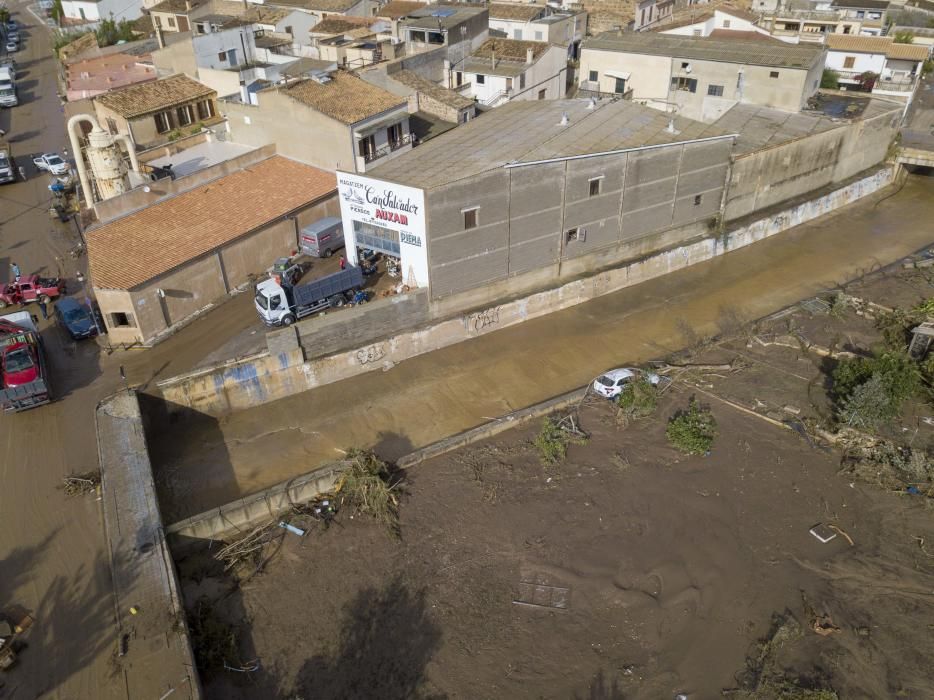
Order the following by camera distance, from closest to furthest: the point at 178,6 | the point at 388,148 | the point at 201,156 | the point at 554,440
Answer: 1. the point at 554,440
2. the point at 388,148
3. the point at 201,156
4. the point at 178,6

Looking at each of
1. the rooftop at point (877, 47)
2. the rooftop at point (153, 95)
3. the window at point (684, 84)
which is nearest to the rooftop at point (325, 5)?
the rooftop at point (153, 95)

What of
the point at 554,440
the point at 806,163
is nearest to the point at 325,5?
the point at 806,163

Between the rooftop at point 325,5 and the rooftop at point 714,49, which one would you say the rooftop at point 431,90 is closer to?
the rooftop at point 714,49

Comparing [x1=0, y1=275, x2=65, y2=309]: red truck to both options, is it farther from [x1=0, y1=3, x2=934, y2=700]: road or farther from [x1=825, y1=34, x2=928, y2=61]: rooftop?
[x1=825, y1=34, x2=928, y2=61]: rooftop

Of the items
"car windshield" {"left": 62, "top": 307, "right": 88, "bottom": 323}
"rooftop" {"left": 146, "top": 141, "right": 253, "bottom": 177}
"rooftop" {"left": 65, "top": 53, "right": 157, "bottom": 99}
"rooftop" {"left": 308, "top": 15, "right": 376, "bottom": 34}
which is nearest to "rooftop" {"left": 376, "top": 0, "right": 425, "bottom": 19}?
"rooftop" {"left": 308, "top": 15, "right": 376, "bottom": 34}

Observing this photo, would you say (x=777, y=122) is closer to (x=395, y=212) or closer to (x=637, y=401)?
(x=637, y=401)

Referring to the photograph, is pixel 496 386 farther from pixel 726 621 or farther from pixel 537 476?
pixel 726 621
